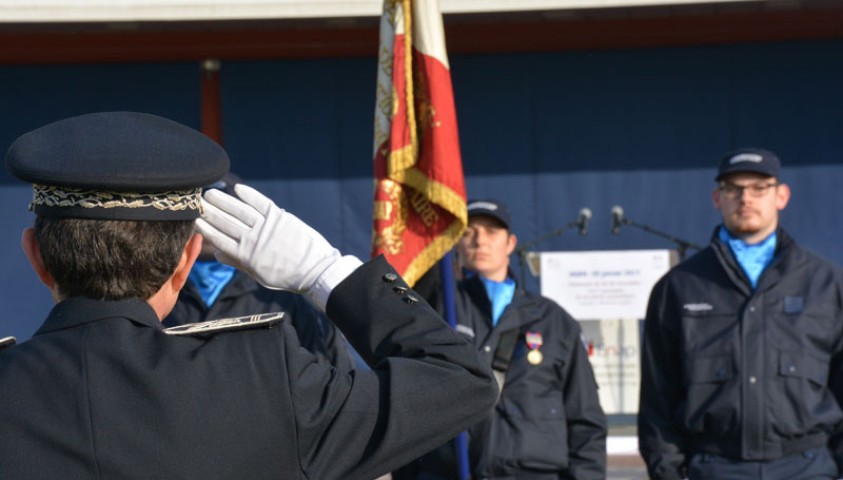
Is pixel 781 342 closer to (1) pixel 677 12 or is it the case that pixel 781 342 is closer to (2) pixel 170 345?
(2) pixel 170 345

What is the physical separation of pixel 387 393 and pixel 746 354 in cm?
329

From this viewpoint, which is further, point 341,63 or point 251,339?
point 341,63

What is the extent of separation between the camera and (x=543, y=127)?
9.06m

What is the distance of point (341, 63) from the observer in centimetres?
917

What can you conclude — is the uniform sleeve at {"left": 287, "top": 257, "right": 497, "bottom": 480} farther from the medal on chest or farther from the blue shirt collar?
the blue shirt collar

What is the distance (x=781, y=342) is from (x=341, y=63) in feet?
16.6

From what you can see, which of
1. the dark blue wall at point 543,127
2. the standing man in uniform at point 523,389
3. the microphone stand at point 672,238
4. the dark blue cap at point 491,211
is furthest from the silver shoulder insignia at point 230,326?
the dark blue wall at point 543,127

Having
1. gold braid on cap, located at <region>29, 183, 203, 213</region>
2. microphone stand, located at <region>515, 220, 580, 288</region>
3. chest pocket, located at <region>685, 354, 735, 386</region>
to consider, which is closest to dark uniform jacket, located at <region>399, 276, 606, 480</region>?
chest pocket, located at <region>685, 354, 735, 386</region>

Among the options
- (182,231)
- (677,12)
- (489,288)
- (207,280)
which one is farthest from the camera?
(677,12)

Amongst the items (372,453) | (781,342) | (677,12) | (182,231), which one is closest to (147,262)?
(182,231)

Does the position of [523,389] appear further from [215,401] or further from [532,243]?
[532,243]

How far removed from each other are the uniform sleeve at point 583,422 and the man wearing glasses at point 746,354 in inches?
7.5

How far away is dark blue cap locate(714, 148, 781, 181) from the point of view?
5016mm

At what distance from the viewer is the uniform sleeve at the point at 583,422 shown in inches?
195
